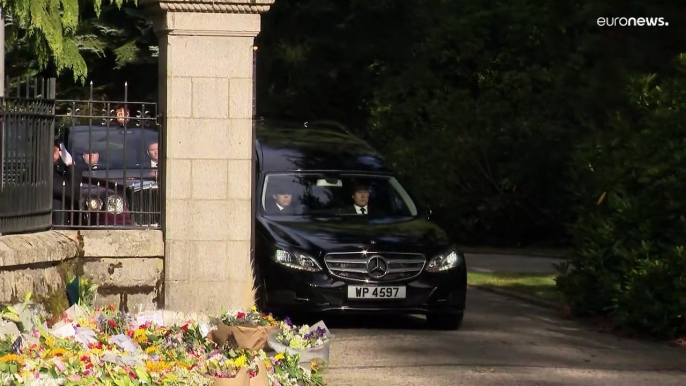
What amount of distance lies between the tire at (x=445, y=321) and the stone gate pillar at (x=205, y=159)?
9.49ft

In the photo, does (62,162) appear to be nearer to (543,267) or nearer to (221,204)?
(221,204)

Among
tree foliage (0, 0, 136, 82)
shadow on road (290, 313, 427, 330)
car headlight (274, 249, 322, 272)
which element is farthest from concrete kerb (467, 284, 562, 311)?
tree foliage (0, 0, 136, 82)

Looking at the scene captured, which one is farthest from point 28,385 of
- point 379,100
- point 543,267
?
point 379,100

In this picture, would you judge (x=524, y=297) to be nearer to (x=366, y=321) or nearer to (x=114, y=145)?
(x=366, y=321)

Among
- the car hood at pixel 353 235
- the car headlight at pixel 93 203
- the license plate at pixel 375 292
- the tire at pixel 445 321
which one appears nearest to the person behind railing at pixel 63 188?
the car headlight at pixel 93 203

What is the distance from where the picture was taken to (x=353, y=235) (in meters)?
11.8

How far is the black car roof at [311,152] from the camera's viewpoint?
12.9 metres

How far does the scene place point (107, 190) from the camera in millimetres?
9875

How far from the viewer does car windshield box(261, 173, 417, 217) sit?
1248cm

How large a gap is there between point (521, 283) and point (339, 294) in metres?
5.79

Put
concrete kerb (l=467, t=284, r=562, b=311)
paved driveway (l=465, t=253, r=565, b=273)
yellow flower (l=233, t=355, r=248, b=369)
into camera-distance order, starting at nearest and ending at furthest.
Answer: yellow flower (l=233, t=355, r=248, b=369) → concrete kerb (l=467, t=284, r=562, b=311) → paved driveway (l=465, t=253, r=565, b=273)

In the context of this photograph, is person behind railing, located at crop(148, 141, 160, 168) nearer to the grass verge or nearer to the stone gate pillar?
the stone gate pillar

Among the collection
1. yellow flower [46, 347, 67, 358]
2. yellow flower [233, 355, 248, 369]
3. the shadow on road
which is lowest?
the shadow on road

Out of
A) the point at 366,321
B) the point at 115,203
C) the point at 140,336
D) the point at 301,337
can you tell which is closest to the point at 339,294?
the point at 366,321
